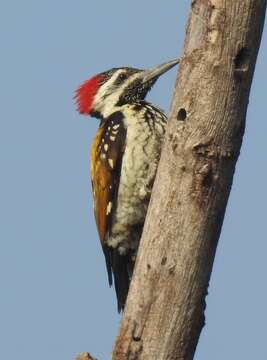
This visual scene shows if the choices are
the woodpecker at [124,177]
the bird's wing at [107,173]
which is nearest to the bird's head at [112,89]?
the woodpecker at [124,177]

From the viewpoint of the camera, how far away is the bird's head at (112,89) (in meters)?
6.91

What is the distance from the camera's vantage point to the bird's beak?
21.3ft

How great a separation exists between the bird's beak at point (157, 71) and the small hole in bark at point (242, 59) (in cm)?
221

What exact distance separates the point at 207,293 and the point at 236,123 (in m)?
0.94

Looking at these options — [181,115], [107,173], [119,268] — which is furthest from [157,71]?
[181,115]

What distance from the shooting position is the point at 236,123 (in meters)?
4.17

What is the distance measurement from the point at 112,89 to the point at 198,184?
2.96 metres

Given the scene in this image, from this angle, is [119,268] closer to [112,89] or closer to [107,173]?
[107,173]

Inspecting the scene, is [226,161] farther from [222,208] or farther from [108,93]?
[108,93]

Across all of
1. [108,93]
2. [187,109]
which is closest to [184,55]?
[187,109]

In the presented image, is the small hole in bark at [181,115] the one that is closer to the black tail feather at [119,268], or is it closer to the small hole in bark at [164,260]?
the small hole in bark at [164,260]

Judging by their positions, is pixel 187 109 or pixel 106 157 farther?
pixel 106 157

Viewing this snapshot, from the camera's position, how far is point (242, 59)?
4184mm

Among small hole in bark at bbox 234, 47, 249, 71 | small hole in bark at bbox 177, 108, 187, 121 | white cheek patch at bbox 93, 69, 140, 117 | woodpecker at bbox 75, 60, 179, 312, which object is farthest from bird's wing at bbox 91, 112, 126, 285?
small hole in bark at bbox 234, 47, 249, 71
